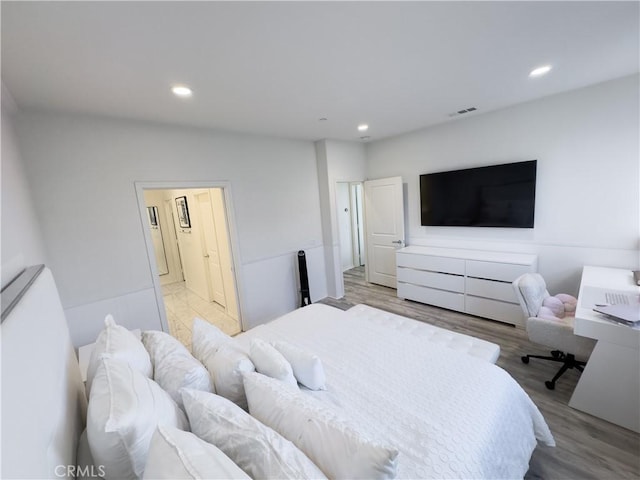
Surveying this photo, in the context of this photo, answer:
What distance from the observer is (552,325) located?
2092 mm

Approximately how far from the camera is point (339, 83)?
7.07ft

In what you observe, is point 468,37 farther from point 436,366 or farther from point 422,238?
point 422,238

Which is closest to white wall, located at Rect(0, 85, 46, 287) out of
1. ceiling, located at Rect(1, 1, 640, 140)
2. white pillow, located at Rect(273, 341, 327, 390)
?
ceiling, located at Rect(1, 1, 640, 140)

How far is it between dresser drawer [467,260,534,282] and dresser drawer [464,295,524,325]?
1.03ft

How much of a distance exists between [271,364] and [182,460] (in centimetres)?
66

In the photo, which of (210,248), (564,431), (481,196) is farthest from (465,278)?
(210,248)

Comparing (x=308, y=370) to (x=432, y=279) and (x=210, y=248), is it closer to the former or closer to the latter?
(x=432, y=279)

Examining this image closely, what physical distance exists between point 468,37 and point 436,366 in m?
2.06

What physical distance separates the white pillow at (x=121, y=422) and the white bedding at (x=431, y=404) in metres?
0.80

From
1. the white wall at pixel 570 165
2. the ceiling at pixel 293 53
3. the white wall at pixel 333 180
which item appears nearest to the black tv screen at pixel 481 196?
the white wall at pixel 570 165

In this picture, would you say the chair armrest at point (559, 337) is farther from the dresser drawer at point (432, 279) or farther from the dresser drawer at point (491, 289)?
the dresser drawer at point (432, 279)

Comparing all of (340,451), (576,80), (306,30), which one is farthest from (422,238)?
(340,451)

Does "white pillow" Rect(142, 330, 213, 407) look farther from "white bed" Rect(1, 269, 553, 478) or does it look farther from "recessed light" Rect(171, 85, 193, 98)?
"recessed light" Rect(171, 85, 193, 98)

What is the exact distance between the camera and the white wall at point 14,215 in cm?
127
